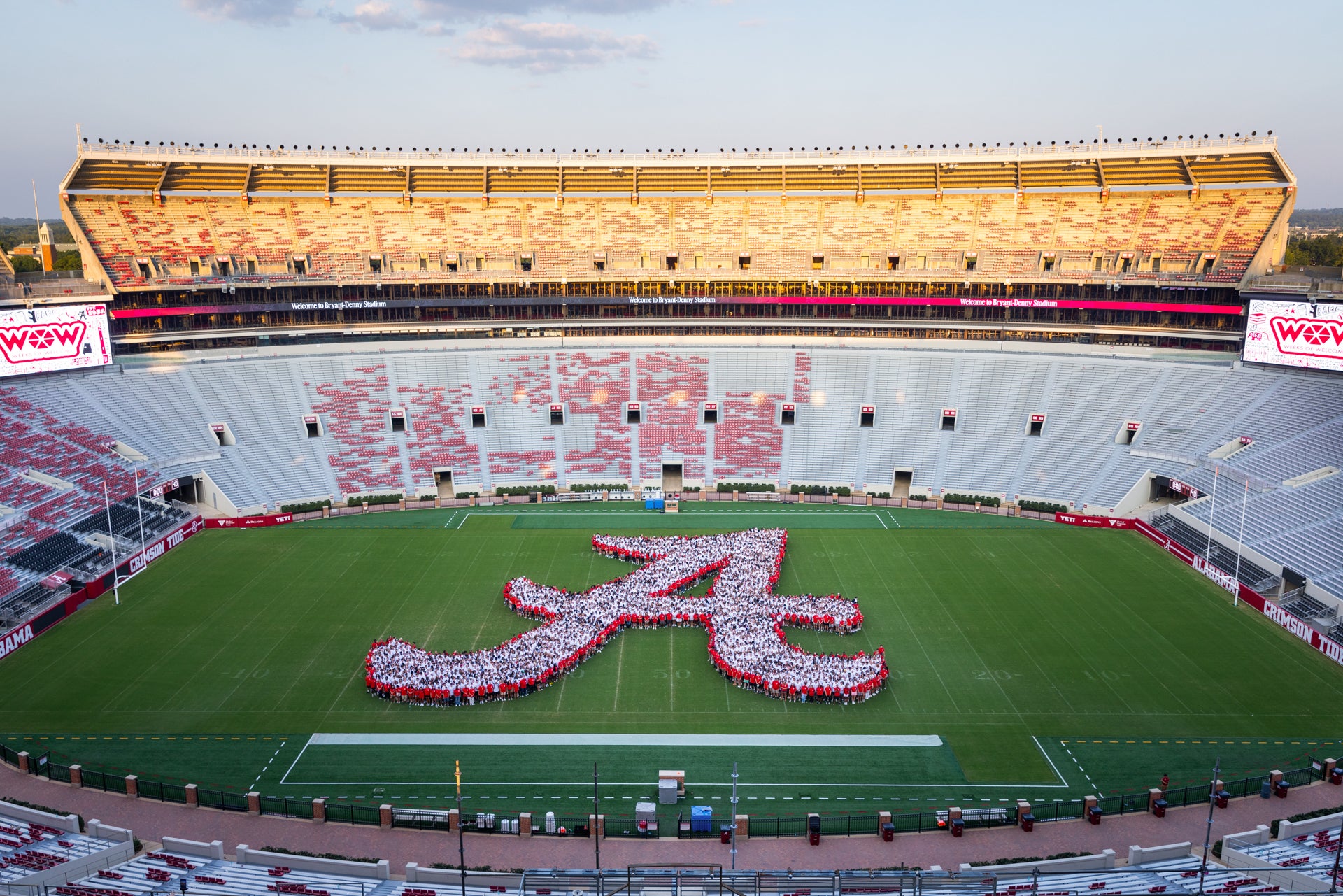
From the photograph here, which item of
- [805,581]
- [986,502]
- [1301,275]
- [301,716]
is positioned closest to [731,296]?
[986,502]

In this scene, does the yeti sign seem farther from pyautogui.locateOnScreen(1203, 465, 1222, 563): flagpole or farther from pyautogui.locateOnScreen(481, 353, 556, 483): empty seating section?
pyautogui.locateOnScreen(1203, 465, 1222, 563): flagpole

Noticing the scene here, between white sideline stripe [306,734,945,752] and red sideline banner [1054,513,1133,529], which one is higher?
red sideline banner [1054,513,1133,529]

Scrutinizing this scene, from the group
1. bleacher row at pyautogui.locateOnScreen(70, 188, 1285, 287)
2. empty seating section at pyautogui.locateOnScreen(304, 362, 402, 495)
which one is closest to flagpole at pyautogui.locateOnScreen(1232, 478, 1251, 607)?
bleacher row at pyautogui.locateOnScreen(70, 188, 1285, 287)

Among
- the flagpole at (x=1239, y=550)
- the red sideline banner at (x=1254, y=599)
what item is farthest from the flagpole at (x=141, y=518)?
the red sideline banner at (x=1254, y=599)

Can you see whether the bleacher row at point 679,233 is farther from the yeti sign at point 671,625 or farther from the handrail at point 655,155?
the yeti sign at point 671,625

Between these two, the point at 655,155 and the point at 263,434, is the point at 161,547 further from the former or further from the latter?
the point at 655,155

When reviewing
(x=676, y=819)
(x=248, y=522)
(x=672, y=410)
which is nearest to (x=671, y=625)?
(x=676, y=819)
